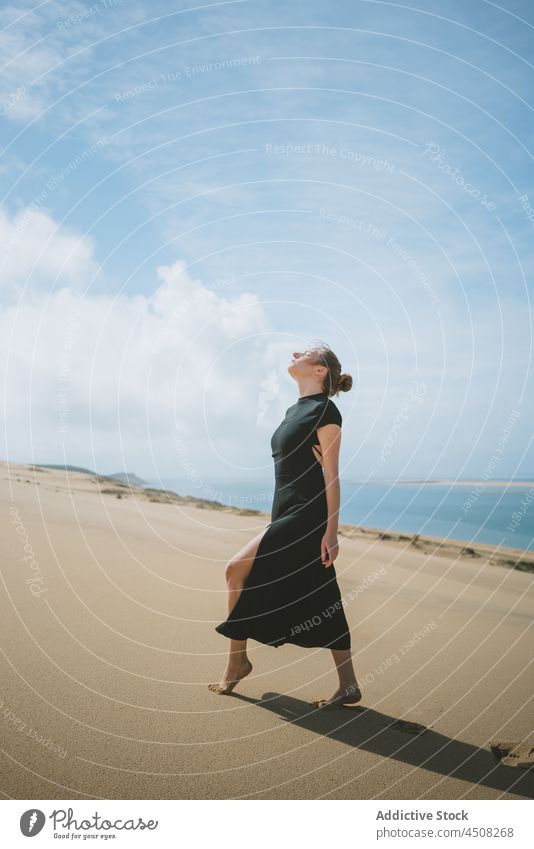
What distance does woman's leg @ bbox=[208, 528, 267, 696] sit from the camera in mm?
5125

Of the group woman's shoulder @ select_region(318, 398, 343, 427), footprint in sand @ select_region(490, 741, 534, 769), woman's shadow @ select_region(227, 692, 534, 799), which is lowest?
woman's shadow @ select_region(227, 692, 534, 799)

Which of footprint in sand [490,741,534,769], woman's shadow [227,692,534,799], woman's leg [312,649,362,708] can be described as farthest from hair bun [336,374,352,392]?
footprint in sand [490,741,534,769]

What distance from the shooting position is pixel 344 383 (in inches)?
226

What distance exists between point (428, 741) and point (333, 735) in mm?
641

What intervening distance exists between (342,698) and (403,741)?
25.9 inches

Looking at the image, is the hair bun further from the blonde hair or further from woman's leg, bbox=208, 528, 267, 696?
woman's leg, bbox=208, 528, 267, 696

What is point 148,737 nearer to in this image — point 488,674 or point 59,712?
point 59,712
